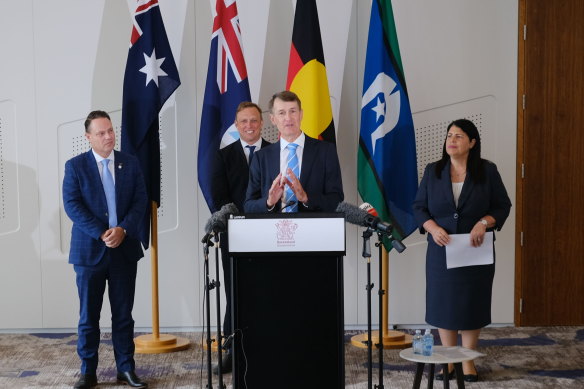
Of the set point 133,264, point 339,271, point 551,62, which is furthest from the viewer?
point 551,62

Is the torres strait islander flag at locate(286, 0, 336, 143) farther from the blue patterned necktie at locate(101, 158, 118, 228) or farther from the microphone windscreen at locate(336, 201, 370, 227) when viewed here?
the microphone windscreen at locate(336, 201, 370, 227)

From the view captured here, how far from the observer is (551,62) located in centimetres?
576

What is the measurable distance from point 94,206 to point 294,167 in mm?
1276

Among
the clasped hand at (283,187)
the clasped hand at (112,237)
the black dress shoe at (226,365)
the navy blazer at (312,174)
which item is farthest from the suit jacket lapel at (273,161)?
the black dress shoe at (226,365)

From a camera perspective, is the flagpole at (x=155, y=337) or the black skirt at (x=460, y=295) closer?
the black skirt at (x=460, y=295)

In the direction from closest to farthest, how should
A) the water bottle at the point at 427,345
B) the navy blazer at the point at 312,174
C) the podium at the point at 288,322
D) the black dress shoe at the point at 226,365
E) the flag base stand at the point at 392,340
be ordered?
the podium at the point at 288,322 < the water bottle at the point at 427,345 < the navy blazer at the point at 312,174 < the black dress shoe at the point at 226,365 < the flag base stand at the point at 392,340

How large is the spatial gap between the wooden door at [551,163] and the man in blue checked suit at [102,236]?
120 inches

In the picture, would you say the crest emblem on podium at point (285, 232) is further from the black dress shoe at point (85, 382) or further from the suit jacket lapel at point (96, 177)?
the black dress shoe at point (85, 382)

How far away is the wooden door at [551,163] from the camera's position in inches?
226

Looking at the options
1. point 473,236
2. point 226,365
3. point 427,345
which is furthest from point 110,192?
point 473,236

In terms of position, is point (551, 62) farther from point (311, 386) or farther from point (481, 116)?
point (311, 386)

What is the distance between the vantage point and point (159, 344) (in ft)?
17.6

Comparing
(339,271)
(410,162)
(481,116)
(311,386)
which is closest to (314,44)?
(410,162)

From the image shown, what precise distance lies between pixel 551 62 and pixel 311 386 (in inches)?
136
